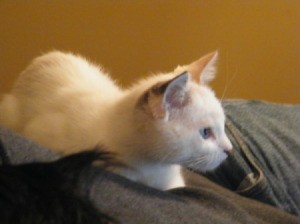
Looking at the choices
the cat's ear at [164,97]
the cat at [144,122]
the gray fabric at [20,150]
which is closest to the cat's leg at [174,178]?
the cat at [144,122]

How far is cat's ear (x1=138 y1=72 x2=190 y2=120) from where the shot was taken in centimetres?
73

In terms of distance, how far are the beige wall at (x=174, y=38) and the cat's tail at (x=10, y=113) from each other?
771mm

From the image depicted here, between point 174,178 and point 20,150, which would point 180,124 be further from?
point 20,150

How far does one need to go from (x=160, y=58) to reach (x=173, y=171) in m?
1.14

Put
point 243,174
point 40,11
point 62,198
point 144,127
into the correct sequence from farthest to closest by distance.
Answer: point 40,11 → point 243,174 → point 144,127 → point 62,198

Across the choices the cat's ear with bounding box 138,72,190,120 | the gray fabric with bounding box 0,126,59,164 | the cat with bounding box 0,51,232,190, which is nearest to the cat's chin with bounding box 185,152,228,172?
the cat with bounding box 0,51,232,190

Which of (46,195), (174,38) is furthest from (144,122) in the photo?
(174,38)

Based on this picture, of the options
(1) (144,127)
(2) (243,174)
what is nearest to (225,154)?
(2) (243,174)

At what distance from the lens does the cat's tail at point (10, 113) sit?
0.97m

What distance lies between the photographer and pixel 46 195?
1.36 ft

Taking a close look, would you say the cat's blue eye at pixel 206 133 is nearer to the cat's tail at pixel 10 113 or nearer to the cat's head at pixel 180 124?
the cat's head at pixel 180 124

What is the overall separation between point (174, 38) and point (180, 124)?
3.90ft

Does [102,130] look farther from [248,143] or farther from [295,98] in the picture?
[295,98]

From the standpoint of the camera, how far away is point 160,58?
75.8 inches
